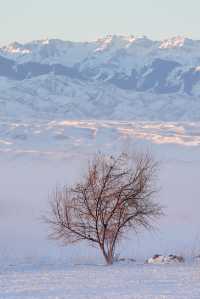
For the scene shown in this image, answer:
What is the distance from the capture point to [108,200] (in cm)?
3083

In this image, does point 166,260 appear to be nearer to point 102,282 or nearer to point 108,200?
point 108,200

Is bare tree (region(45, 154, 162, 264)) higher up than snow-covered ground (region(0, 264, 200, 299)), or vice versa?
bare tree (region(45, 154, 162, 264))

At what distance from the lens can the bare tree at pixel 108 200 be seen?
30766 mm

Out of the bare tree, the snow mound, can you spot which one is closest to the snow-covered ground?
the snow mound

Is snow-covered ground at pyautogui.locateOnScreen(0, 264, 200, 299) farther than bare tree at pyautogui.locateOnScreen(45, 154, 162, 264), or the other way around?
bare tree at pyautogui.locateOnScreen(45, 154, 162, 264)

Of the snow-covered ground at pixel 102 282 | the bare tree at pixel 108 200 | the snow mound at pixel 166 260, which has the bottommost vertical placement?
the snow-covered ground at pixel 102 282

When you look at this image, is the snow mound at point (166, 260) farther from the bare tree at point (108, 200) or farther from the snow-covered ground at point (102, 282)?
the bare tree at point (108, 200)

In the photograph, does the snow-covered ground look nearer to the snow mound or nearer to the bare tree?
the snow mound

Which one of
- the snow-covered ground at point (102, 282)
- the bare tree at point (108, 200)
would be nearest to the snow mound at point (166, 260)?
the snow-covered ground at point (102, 282)

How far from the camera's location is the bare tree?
3077cm

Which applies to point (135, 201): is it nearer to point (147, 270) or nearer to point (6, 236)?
point (147, 270)

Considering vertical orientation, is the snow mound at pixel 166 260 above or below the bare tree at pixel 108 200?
below

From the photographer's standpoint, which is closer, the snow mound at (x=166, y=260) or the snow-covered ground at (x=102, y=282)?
the snow-covered ground at (x=102, y=282)

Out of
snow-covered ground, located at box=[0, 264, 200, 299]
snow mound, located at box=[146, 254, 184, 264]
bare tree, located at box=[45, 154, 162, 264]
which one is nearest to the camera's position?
snow-covered ground, located at box=[0, 264, 200, 299]
